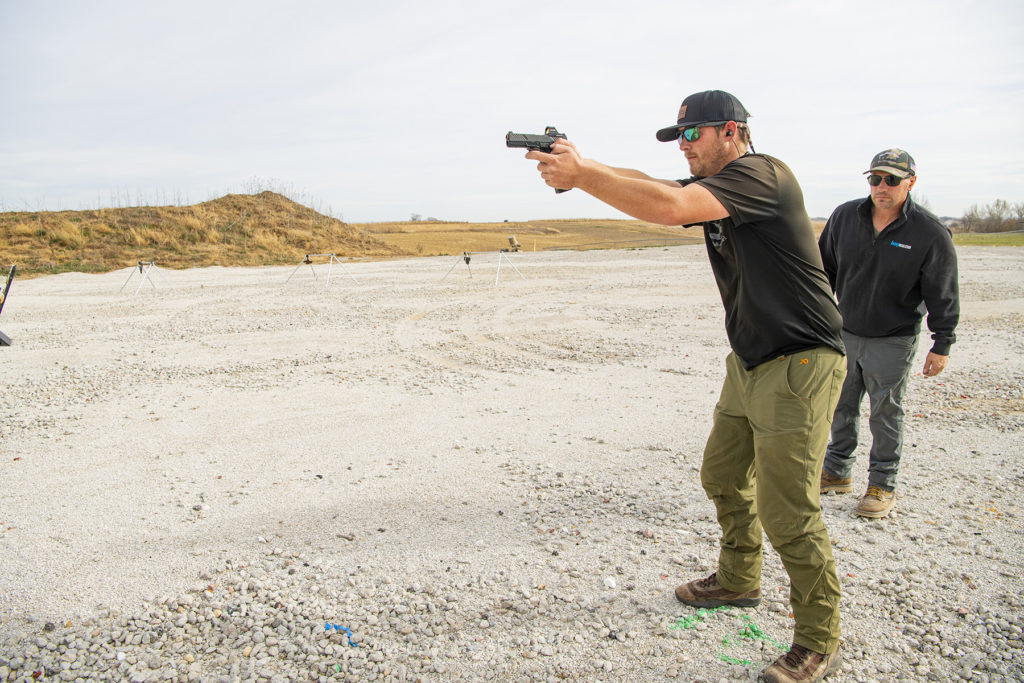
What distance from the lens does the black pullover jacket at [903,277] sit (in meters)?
4.09

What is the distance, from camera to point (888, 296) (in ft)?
13.7

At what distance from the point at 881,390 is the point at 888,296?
1.99ft

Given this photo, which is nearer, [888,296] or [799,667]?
[799,667]

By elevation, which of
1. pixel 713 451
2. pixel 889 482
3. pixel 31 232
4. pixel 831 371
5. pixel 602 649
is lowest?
pixel 602 649

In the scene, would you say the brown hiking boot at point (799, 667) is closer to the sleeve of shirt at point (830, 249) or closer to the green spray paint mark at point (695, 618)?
the green spray paint mark at point (695, 618)

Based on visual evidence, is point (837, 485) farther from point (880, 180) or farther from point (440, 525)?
point (440, 525)

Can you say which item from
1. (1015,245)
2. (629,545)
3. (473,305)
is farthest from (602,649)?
(1015,245)

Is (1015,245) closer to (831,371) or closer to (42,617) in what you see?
(831,371)

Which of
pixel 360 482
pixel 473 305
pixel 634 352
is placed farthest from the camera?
pixel 473 305

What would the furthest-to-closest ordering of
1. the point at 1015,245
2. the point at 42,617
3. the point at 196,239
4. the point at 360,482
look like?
the point at 196,239
the point at 1015,245
the point at 360,482
the point at 42,617

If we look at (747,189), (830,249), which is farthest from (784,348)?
(830,249)

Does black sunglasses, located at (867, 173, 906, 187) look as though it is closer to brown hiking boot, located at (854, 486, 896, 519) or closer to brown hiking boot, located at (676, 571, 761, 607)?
brown hiking boot, located at (854, 486, 896, 519)

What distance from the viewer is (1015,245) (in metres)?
30.5

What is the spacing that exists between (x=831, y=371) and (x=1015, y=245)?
1414 inches
